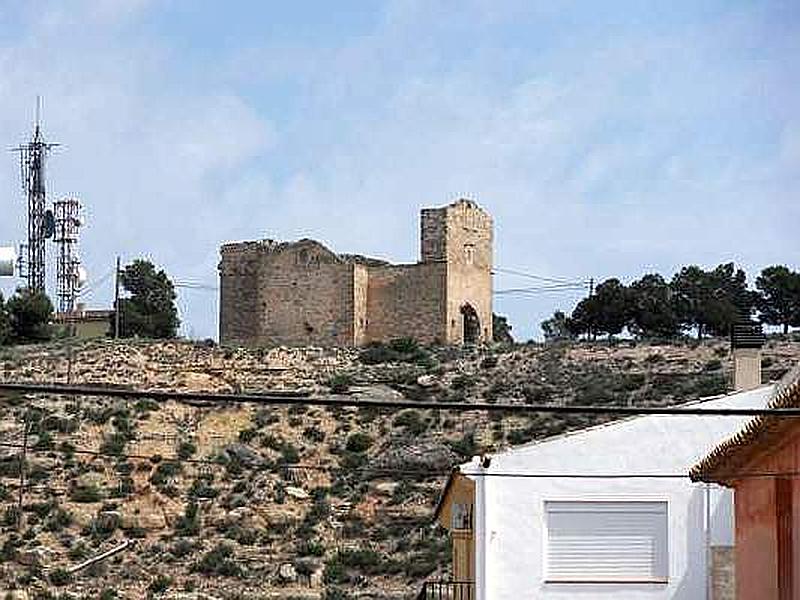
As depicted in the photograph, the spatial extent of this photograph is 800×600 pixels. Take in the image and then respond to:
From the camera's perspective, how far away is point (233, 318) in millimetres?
59469

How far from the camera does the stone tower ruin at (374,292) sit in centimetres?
5619

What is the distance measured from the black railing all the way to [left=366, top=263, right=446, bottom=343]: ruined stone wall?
88.6 ft

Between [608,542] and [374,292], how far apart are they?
35082 mm

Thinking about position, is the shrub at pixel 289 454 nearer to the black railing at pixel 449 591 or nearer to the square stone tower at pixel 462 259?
the square stone tower at pixel 462 259

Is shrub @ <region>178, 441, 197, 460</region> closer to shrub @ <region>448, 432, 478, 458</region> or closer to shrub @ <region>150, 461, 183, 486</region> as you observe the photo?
shrub @ <region>150, 461, 183, 486</region>

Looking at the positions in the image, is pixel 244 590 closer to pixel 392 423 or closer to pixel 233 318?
pixel 392 423

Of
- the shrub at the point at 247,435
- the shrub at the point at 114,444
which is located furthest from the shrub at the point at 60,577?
the shrub at the point at 247,435

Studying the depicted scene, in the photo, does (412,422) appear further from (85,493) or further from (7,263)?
(7,263)

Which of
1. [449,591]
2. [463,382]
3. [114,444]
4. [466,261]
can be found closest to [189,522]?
[114,444]

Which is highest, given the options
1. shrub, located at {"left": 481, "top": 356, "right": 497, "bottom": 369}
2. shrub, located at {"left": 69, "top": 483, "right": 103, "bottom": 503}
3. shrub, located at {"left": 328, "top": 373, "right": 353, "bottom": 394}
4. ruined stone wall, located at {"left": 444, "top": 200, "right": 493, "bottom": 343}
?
ruined stone wall, located at {"left": 444, "top": 200, "right": 493, "bottom": 343}

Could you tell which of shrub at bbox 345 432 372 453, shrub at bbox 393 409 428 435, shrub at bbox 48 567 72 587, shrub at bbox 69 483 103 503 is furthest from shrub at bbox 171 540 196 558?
shrub at bbox 393 409 428 435

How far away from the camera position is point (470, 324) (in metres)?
58.5

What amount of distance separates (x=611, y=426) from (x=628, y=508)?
1.09m

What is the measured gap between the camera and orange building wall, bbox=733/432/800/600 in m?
14.3
